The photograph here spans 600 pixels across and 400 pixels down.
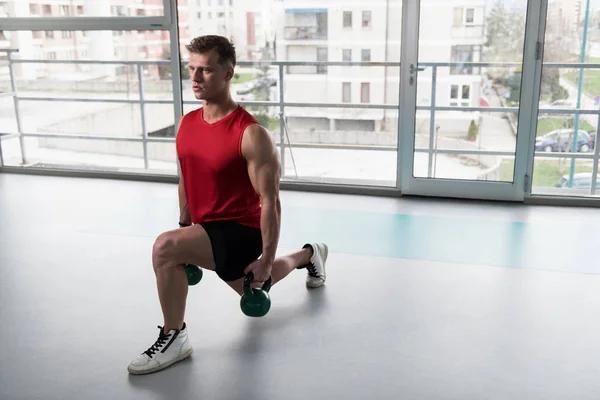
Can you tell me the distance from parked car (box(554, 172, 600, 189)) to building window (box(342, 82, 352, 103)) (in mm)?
1552

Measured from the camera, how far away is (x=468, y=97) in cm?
407

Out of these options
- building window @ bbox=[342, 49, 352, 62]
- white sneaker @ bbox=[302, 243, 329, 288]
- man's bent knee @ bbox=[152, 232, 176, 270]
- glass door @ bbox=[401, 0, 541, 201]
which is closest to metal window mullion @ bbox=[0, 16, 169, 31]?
building window @ bbox=[342, 49, 352, 62]

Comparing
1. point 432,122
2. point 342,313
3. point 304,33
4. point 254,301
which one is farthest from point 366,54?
point 254,301

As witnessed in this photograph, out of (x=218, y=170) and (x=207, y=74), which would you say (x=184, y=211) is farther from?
(x=207, y=74)

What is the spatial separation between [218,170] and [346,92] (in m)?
2.68

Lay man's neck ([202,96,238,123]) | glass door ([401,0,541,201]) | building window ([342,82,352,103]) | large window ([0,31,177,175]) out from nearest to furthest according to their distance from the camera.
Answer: man's neck ([202,96,238,123]), glass door ([401,0,541,201]), building window ([342,82,352,103]), large window ([0,31,177,175])

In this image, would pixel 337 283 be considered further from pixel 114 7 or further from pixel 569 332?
pixel 114 7

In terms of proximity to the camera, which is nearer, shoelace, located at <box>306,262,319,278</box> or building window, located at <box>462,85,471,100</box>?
shoelace, located at <box>306,262,319,278</box>

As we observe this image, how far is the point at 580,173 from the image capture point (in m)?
4.21

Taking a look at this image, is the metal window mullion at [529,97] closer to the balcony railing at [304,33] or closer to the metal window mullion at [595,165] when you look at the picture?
the metal window mullion at [595,165]

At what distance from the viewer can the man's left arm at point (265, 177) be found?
2.03 m

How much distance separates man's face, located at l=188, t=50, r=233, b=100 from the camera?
204cm

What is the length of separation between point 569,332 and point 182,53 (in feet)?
10.9

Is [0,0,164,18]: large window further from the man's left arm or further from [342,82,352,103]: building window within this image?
the man's left arm
